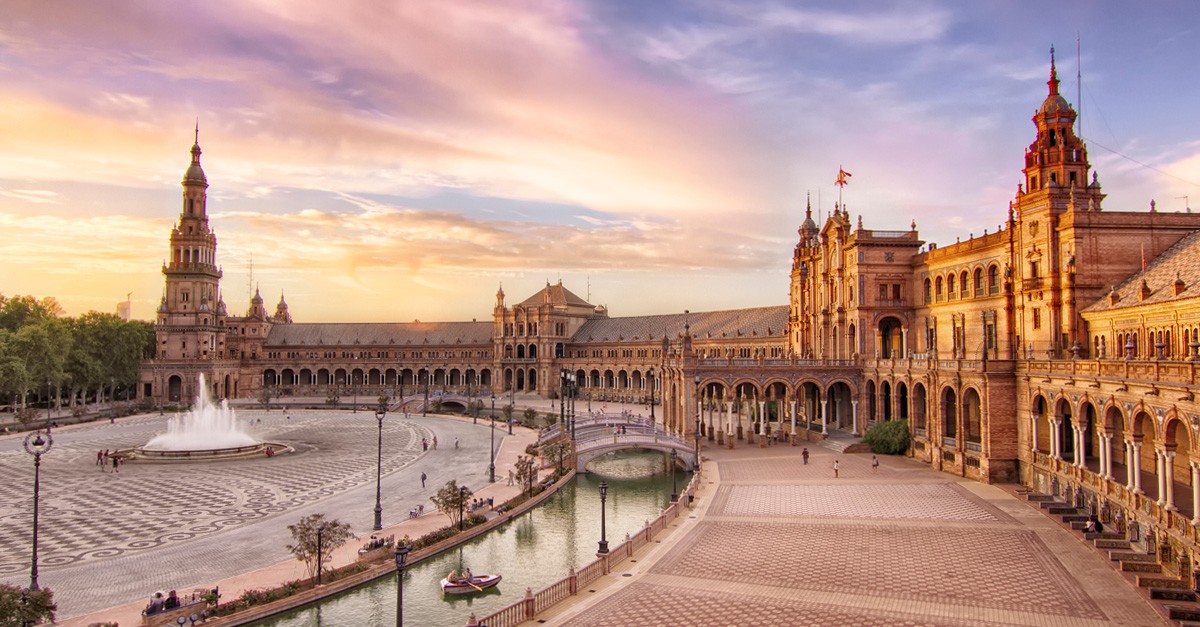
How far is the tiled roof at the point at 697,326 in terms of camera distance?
11106 centimetres

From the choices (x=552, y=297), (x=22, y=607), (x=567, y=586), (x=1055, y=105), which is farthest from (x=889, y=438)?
(x=552, y=297)

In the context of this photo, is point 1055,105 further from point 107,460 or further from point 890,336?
point 107,460

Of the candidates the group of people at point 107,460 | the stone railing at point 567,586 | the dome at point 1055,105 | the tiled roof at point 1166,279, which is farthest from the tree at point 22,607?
the dome at point 1055,105

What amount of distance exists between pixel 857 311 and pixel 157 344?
368ft

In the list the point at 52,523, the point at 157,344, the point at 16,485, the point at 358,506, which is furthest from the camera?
the point at 157,344

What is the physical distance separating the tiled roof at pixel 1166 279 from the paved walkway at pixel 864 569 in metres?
13.5

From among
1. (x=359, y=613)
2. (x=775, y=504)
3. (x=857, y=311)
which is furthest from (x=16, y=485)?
(x=857, y=311)

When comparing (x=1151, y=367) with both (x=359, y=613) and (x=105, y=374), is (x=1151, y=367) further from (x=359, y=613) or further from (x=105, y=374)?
(x=105, y=374)

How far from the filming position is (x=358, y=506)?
159 feet

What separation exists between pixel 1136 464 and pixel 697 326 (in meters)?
90.9

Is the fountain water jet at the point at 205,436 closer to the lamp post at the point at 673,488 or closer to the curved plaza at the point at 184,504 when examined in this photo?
the curved plaza at the point at 184,504

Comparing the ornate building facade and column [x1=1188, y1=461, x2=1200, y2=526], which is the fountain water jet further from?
column [x1=1188, y1=461, x2=1200, y2=526]

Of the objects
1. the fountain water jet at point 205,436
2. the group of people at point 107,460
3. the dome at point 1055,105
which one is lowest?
the group of people at point 107,460

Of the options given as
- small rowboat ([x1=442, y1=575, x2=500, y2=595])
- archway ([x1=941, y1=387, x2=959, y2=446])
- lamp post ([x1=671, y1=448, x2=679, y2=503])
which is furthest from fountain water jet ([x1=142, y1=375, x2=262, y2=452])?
archway ([x1=941, y1=387, x2=959, y2=446])
